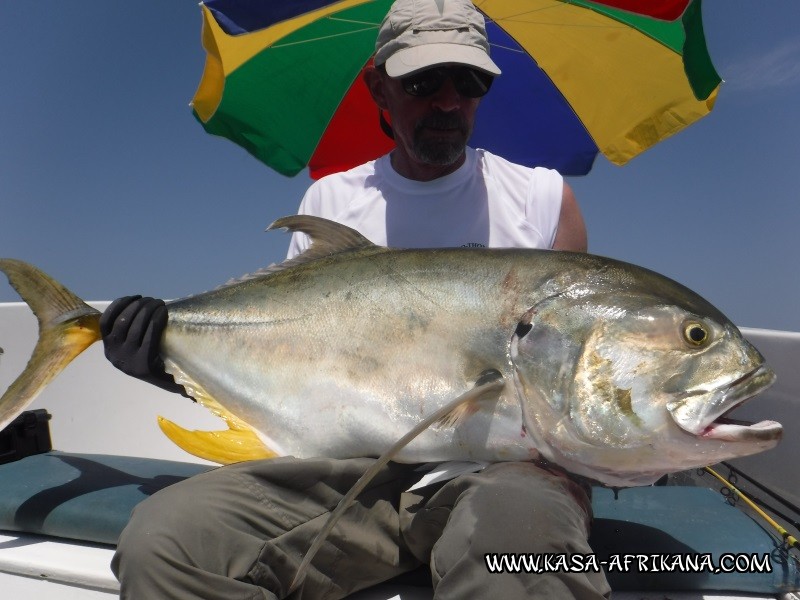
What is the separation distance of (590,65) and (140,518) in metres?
3.64

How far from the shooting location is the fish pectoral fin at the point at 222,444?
1.98m

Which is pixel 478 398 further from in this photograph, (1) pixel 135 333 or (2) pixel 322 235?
(1) pixel 135 333

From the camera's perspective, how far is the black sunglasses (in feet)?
8.39

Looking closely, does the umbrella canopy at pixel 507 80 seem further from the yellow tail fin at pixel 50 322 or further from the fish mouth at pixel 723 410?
the fish mouth at pixel 723 410

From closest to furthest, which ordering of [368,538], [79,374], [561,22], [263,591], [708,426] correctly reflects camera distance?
[708,426] → [263,591] → [368,538] → [561,22] → [79,374]

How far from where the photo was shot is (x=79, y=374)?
427 cm

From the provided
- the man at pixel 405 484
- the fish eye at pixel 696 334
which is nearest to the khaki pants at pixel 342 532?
the man at pixel 405 484

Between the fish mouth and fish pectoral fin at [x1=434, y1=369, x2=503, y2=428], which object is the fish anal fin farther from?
the fish mouth

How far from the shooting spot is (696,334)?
1600mm

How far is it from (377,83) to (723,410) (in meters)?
2.11

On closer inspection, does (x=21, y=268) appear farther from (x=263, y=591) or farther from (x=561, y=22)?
(x=561, y=22)

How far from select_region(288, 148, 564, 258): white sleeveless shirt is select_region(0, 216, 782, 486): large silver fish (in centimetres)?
57

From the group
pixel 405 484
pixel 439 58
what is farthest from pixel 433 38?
pixel 405 484

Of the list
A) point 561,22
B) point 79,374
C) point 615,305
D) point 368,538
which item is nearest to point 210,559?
point 368,538
